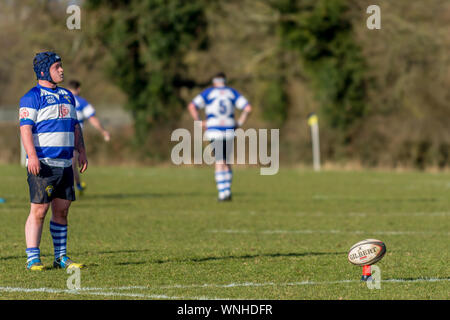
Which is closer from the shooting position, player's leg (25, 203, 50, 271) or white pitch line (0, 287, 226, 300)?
white pitch line (0, 287, 226, 300)

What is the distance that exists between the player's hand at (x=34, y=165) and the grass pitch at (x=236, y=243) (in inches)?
34.8

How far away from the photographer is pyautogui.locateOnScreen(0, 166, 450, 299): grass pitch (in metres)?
6.81

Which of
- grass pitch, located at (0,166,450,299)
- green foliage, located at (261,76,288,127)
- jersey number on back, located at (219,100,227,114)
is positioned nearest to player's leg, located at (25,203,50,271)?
grass pitch, located at (0,166,450,299)

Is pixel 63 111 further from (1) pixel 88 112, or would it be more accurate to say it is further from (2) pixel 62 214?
(1) pixel 88 112

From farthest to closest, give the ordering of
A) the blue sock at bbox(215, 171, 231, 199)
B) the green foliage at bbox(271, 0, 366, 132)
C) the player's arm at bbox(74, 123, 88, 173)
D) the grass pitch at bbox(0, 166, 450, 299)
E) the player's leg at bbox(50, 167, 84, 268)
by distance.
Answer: the green foliage at bbox(271, 0, 366, 132) → the blue sock at bbox(215, 171, 231, 199) → the player's arm at bbox(74, 123, 88, 173) → the player's leg at bbox(50, 167, 84, 268) → the grass pitch at bbox(0, 166, 450, 299)

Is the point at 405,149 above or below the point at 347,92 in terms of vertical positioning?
below

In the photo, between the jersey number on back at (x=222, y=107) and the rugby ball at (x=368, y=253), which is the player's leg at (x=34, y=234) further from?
the jersey number on back at (x=222, y=107)

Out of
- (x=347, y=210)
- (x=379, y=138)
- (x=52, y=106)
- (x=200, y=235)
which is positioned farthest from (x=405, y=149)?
(x=52, y=106)

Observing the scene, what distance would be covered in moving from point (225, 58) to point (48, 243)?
3206cm

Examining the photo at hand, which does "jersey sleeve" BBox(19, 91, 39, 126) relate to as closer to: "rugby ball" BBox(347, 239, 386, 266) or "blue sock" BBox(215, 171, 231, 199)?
"rugby ball" BBox(347, 239, 386, 266)

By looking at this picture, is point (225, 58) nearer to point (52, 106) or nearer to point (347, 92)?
point (347, 92)

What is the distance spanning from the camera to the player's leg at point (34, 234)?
7.67 m

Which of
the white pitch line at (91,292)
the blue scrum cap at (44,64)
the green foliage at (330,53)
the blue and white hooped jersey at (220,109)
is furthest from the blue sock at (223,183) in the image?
the green foliage at (330,53)

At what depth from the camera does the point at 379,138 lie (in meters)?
33.9
